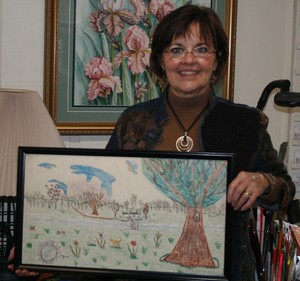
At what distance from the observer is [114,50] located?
2.29m

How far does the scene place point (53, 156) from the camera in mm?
1435

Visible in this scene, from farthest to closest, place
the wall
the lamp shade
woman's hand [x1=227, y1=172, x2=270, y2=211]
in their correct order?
the wall → the lamp shade → woman's hand [x1=227, y1=172, x2=270, y2=211]

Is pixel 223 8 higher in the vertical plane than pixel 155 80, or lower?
higher

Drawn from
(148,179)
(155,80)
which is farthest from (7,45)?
(148,179)

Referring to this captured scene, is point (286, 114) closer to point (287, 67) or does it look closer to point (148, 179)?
point (287, 67)

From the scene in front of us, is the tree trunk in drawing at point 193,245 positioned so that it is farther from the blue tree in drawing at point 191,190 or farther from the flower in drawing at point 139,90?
the flower in drawing at point 139,90

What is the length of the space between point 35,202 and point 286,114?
147 cm

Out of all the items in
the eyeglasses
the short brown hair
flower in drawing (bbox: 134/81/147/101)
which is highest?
the short brown hair

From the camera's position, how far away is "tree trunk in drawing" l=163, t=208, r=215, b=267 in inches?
54.7

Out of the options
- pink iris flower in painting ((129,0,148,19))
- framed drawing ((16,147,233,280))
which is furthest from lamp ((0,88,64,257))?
pink iris flower in painting ((129,0,148,19))

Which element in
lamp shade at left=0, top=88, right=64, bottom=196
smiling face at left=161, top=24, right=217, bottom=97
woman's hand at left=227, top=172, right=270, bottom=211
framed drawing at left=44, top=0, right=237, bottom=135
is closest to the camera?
woman's hand at left=227, top=172, right=270, bottom=211

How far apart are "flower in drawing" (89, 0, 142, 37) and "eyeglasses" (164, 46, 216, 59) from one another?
0.80 m

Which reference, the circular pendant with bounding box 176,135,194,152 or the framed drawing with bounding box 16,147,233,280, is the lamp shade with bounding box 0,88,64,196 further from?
the circular pendant with bounding box 176,135,194,152

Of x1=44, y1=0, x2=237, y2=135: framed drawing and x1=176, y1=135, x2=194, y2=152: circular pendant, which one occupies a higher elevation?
x1=44, y1=0, x2=237, y2=135: framed drawing
